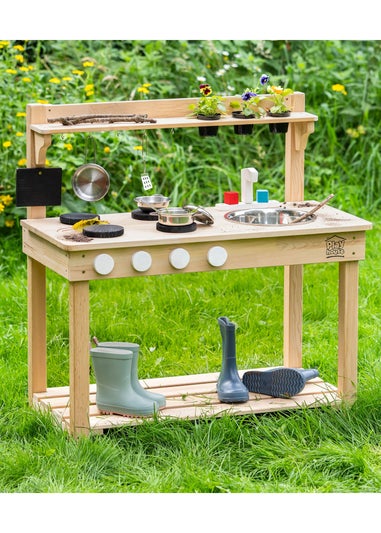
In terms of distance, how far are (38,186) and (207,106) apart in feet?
2.53

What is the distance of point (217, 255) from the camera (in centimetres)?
478

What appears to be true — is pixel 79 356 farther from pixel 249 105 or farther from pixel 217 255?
pixel 249 105

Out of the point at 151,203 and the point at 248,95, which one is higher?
the point at 248,95

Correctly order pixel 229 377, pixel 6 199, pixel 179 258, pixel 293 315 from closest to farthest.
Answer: pixel 179 258 < pixel 229 377 < pixel 293 315 < pixel 6 199

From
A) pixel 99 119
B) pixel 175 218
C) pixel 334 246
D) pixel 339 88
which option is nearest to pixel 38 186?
pixel 99 119

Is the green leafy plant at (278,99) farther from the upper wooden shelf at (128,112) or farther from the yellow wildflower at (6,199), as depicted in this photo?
the yellow wildflower at (6,199)

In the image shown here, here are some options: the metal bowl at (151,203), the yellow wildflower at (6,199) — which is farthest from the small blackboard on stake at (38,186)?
the yellow wildflower at (6,199)

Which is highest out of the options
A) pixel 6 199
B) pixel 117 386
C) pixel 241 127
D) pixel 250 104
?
pixel 250 104

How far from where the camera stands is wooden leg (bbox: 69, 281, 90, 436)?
15.2 feet

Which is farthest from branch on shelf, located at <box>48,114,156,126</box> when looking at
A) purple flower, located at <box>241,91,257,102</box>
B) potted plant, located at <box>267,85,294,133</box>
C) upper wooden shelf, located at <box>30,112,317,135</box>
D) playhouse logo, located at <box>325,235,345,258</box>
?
playhouse logo, located at <box>325,235,345,258</box>

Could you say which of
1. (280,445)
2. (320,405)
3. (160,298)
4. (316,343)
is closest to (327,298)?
(316,343)

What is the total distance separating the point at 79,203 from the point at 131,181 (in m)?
0.52

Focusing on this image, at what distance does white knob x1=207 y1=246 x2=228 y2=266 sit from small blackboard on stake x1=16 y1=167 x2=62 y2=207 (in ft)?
2.16

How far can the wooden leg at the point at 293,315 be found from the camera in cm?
546
